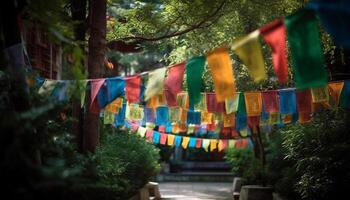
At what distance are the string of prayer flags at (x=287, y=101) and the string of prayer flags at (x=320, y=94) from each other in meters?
0.54

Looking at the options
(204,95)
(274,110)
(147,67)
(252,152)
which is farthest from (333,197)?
(147,67)

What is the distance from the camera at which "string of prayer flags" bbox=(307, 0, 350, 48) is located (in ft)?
19.0

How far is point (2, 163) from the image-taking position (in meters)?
4.27

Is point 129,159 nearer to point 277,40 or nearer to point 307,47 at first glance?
point 277,40

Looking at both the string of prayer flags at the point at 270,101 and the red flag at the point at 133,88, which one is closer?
the red flag at the point at 133,88

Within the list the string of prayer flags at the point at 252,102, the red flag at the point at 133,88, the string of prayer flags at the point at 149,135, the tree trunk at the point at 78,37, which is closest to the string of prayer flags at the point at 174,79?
the red flag at the point at 133,88

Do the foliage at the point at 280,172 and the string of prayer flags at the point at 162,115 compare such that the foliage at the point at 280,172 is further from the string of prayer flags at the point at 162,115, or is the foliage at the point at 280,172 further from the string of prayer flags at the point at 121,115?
the string of prayer flags at the point at 121,115

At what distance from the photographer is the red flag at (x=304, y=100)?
10438mm

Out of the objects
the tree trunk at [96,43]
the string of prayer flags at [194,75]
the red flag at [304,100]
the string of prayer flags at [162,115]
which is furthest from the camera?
the string of prayer flags at [162,115]

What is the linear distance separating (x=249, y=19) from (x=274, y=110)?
3.93 m

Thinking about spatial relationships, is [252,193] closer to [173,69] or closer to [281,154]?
[281,154]

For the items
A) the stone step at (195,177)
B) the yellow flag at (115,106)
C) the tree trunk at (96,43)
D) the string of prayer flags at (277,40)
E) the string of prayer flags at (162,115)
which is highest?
the tree trunk at (96,43)

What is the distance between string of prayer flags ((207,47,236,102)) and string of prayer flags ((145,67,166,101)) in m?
1.09

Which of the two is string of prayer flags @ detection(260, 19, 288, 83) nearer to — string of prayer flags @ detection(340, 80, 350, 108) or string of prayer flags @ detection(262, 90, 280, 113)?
string of prayer flags @ detection(340, 80, 350, 108)
